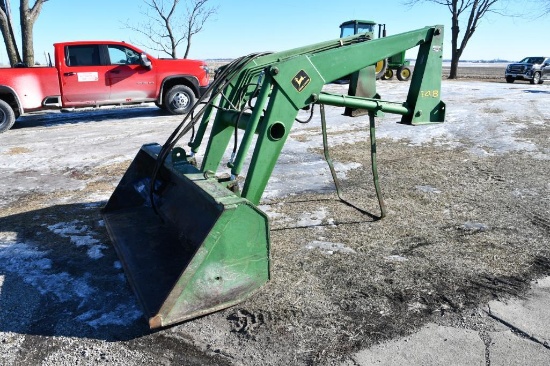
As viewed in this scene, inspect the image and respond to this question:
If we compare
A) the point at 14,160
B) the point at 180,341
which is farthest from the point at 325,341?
the point at 14,160

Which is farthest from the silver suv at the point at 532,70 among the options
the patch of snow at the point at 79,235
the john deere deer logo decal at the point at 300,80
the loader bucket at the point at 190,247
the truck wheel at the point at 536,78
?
the patch of snow at the point at 79,235

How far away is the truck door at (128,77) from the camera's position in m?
10.3

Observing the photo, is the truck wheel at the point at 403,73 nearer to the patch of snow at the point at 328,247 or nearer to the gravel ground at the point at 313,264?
the gravel ground at the point at 313,264

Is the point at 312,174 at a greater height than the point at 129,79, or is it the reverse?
the point at 129,79

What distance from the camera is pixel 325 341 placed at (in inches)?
99.3

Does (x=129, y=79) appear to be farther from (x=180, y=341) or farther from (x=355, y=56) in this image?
(x=180, y=341)

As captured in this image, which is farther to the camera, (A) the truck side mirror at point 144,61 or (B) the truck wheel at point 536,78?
(B) the truck wheel at point 536,78

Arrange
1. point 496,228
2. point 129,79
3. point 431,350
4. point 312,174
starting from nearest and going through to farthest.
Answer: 1. point 431,350
2. point 496,228
3. point 312,174
4. point 129,79

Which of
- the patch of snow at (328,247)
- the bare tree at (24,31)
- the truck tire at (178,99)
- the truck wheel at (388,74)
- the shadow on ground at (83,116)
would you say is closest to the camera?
the patch of snow at (328,247)

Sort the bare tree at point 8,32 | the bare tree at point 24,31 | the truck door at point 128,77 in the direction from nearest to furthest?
the truck door at point 128,77, the bare tree at point 8,32, the bare tree at point 24,31

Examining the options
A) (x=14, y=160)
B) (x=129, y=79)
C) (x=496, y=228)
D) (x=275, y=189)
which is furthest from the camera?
(x=129, y=79)

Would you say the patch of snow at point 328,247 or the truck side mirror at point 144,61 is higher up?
the truck side mirror at point 144,61

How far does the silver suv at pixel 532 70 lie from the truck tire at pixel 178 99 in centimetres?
2045

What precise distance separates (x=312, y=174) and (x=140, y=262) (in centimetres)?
325
